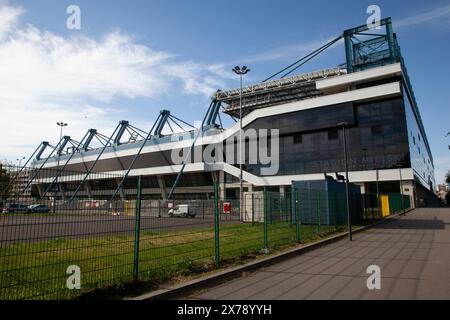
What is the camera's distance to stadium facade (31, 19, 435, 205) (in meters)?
46.3

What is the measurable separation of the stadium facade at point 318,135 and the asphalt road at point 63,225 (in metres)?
28.5

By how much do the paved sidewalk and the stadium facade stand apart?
26.1m

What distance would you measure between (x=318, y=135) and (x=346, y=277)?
47.1 m

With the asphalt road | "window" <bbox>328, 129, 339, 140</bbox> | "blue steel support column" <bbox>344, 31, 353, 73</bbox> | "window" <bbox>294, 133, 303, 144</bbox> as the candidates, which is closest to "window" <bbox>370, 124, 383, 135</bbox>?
"window" <bbox>328, 129, 339, 140</bbox>

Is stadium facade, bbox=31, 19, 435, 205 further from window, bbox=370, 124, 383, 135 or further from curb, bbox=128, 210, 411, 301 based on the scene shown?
curb, bbox=128, 210, 411, 301

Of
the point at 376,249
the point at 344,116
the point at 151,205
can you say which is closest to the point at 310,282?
the point at 151,205

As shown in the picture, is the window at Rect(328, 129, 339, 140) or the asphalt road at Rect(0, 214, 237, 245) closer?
the asphalt road at Rect(0, 214, 237, 245)

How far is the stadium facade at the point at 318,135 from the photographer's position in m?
46.3

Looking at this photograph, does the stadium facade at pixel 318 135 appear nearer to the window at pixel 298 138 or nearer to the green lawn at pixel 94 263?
the window at pixel 298 138

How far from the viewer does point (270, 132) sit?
5641 centimetres

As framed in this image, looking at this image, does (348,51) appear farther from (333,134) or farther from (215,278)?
(215,278)

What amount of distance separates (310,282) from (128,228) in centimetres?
385

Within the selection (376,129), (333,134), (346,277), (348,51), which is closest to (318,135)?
(333,134)

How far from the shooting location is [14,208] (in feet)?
15.7
